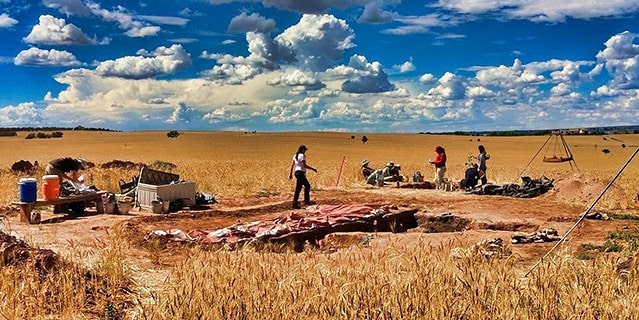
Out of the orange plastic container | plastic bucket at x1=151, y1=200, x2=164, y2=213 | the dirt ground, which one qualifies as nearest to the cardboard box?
plastic bucket at x1=151, y1=200, x2=164, y2=213

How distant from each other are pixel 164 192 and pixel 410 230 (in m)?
6.31

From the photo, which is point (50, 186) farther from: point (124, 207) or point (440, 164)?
point (440, 164)

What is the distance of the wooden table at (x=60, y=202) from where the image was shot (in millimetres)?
13427

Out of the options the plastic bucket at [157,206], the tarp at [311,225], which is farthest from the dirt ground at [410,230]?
the tarp at [311,225]

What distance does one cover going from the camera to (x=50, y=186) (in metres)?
14.0

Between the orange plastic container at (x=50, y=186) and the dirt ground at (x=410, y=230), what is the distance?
55cm

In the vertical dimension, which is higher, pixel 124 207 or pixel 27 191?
pixel 27 191

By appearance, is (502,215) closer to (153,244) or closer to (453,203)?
(453,203)

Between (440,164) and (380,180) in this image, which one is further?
(380,180)

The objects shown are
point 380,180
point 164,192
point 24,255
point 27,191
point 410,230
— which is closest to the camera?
point 24,255

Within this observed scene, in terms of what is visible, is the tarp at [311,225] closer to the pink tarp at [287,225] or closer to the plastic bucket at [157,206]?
the pink tarp at [287,225]

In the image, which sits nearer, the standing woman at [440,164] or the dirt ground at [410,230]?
the dirt ground at [410,230]

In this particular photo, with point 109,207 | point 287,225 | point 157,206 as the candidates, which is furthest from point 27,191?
point 287,225

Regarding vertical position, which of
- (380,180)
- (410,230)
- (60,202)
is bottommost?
(410,230)
